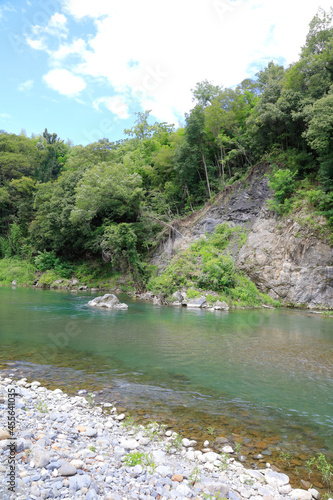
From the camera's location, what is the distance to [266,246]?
Result: 2350 centimetres

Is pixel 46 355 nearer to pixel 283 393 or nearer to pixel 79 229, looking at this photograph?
pixel 283 393

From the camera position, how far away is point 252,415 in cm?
509

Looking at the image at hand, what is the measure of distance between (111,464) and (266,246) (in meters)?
21.9

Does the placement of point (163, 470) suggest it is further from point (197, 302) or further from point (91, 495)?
point (197, 302)

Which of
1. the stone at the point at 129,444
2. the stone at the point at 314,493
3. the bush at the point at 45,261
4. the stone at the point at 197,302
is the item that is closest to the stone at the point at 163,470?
the stone at the point at 129,444

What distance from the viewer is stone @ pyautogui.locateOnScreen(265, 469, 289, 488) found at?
3422 mm

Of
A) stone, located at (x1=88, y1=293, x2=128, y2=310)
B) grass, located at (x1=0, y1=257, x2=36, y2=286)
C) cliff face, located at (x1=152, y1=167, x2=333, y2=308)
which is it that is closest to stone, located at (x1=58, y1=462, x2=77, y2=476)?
stone, located at (x1=88, y1=293, x2=128, y2=310)

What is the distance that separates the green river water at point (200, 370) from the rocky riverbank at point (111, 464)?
0.55 metres

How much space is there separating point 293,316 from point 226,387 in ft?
38.4

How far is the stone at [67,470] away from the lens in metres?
3.09

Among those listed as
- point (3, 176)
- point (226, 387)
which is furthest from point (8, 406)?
point (3, 176)

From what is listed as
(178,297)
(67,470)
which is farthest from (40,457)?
(178,297)

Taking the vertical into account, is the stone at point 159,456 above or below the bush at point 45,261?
below

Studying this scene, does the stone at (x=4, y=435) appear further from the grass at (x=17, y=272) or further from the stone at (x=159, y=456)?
the grass at (x=17, y=272)
